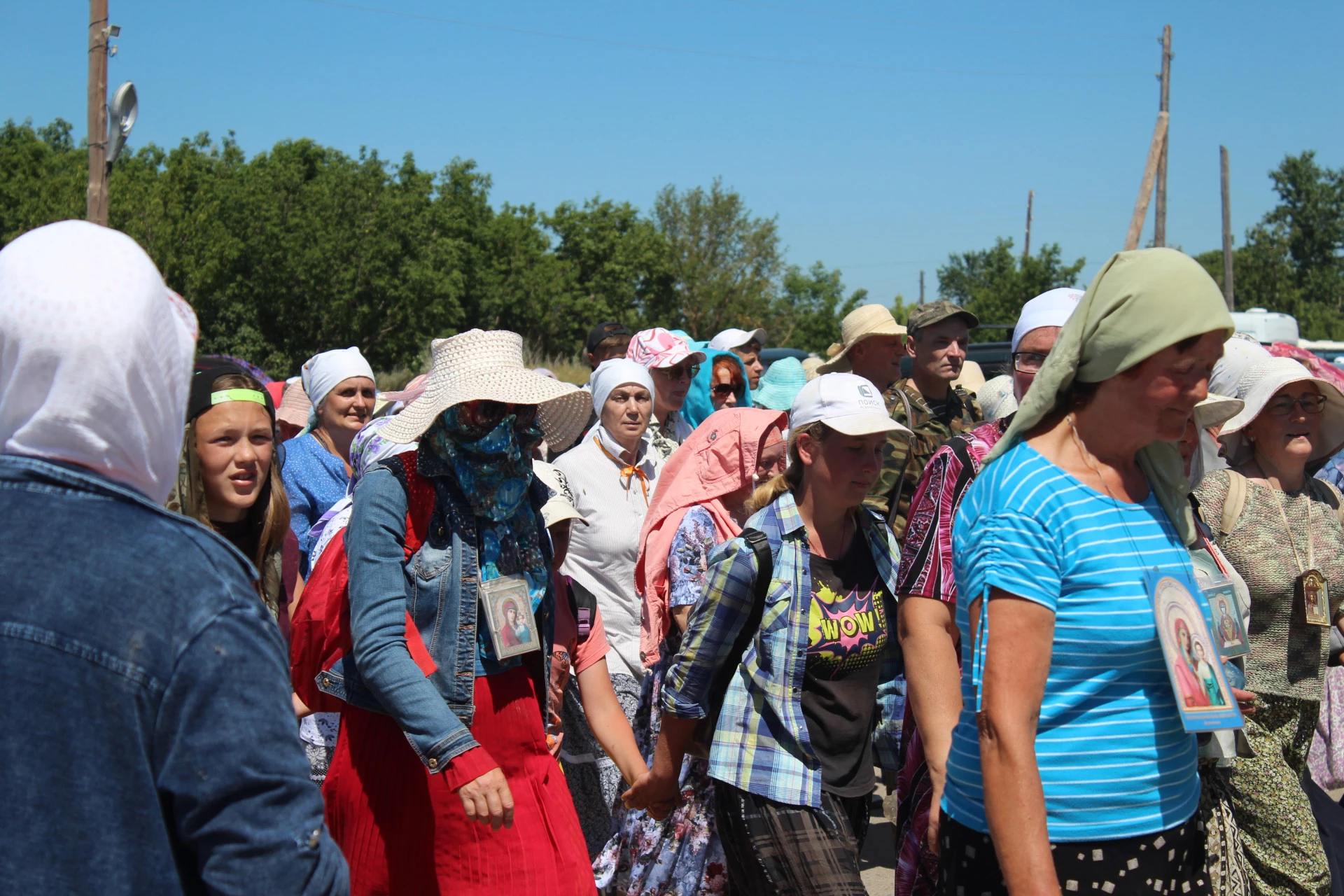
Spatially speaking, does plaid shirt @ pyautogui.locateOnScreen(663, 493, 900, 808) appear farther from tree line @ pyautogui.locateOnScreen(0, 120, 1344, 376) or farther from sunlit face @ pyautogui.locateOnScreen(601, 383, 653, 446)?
tree line @ pyautogui.locateOnScreen(0, 120, 1344, 376)

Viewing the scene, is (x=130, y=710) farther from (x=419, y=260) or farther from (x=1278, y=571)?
(x=419, y=260)

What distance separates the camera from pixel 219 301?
3681 centimetres

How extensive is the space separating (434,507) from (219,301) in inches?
1449

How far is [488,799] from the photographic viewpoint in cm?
282

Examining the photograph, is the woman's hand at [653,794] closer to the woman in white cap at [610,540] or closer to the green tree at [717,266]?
the woman in white cap at [610,540]

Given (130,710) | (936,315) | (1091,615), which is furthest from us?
(936,315)

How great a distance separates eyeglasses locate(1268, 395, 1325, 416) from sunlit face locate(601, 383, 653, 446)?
286 centimetres

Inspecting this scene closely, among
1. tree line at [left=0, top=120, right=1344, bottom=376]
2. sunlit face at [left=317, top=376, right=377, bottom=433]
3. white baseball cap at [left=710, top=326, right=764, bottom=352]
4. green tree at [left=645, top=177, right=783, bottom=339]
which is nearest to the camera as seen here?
sunlit face at [left=317, top=376, right=377, bottom=433]

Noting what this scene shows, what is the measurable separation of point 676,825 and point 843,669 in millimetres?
945

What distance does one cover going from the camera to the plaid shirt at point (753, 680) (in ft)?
10.7

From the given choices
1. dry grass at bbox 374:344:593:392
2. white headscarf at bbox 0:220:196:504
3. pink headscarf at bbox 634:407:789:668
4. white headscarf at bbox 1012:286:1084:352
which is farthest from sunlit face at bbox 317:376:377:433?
dry grass at bbox 374:344:593:392

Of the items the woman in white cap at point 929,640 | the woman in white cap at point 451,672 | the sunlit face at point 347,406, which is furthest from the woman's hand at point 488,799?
the sunlit face at point 347,406

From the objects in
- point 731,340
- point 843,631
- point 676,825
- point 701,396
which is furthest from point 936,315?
point 676,825

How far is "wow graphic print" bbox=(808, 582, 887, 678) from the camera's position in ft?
10.9
